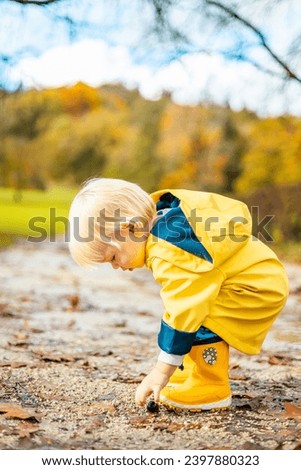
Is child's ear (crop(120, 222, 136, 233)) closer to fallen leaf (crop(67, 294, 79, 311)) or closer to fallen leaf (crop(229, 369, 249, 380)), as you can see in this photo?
fallen leaf (crop(229, 369, 249, 380))

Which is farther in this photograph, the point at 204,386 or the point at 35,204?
the point at 35,204

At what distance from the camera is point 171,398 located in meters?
2.04

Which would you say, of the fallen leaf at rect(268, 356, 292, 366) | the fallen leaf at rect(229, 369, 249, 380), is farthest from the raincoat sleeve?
the fallen leaf at rect(268, 356, 292, 366)

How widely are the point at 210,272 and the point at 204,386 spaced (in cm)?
38

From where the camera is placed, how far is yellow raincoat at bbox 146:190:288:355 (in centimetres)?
187

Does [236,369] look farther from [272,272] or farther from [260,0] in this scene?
[260,0]

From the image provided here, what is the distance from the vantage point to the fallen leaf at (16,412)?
1896mm

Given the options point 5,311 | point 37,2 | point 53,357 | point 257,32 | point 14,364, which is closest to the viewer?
point 14,364

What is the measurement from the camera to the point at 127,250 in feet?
6.61

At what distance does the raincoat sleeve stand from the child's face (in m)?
0.13

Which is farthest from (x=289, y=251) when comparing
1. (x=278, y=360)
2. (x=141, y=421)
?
(x=141, y=421)

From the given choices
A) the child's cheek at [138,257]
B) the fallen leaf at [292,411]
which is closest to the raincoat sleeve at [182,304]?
the child's cheek at [138,257]

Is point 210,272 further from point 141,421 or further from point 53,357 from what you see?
point 53,357

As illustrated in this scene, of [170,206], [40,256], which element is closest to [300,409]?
[170,206]
